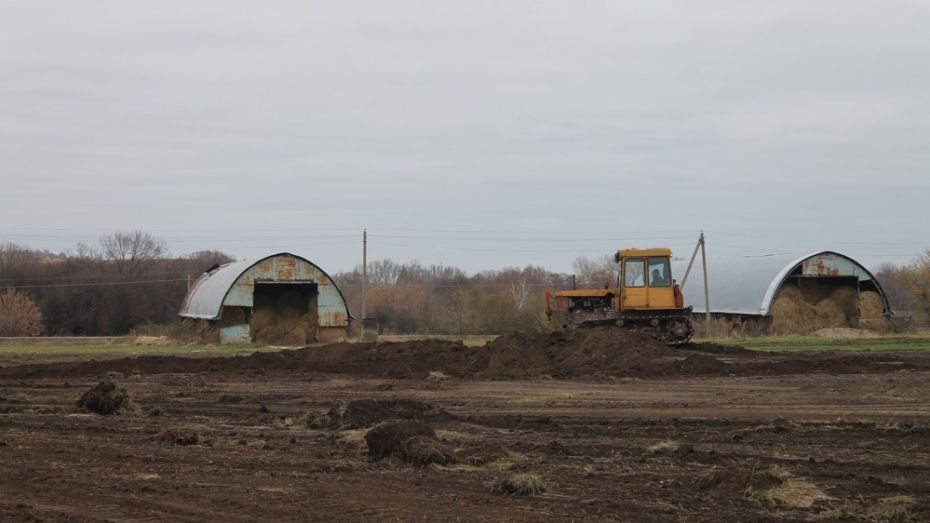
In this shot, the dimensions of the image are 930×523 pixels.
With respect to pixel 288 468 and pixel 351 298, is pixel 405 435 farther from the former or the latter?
pixel 351 298

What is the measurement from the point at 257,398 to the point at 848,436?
11.9 meters

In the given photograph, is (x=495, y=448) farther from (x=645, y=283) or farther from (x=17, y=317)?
(x=17, y=317)

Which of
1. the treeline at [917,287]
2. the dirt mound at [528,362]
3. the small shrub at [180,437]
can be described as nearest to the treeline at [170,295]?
the treeline at [917,287]

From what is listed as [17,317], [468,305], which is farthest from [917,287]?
[17,317]

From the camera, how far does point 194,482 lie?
1050cm

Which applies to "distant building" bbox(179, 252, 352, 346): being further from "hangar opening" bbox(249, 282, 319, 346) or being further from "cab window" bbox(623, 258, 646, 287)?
"cab window" bbox(623, 258, 646, 287)

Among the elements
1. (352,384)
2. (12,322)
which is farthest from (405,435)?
(12,322)

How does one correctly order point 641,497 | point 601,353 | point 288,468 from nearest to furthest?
1. point 641,497
2. point 288,468
3. point 601,353

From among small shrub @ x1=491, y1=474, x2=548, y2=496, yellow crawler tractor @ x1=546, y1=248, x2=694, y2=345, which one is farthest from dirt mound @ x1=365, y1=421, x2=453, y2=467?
yellow crawler tractor @ x1=546, y1=248, x2=694, y2=345

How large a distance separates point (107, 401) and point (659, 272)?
822 inches

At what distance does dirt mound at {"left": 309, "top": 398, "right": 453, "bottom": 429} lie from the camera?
14945 mm

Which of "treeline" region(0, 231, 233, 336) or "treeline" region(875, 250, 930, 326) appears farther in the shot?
"treeline" region(0, 231, 233, 336)

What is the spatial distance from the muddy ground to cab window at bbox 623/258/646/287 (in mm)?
8243

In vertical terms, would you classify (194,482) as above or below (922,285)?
below
